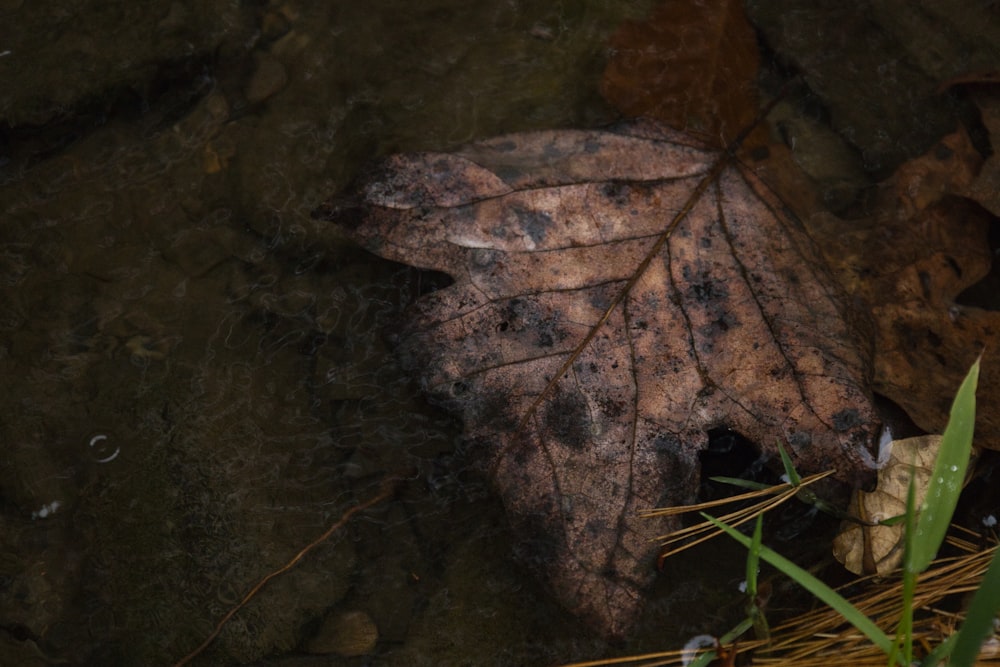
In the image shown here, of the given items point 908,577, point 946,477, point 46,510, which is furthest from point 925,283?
point 46,510

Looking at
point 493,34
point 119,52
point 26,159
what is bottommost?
point 26,159

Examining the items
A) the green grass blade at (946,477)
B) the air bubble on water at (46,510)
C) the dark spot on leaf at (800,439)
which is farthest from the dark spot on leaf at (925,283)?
the air bubble on water at (46,510)

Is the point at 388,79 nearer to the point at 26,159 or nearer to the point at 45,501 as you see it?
the point at 26,159

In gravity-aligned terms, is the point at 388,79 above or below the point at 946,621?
above

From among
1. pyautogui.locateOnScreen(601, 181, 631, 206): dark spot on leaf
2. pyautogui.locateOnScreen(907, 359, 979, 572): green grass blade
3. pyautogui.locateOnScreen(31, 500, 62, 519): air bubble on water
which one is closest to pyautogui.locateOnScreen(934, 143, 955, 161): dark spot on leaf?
pyautogui.locateOnScreen(601, 181, 631, 206): dark spot on leaf

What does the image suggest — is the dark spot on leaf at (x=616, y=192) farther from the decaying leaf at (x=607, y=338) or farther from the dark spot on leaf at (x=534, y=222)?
the dark spot on leaf at (x=534, y=222)

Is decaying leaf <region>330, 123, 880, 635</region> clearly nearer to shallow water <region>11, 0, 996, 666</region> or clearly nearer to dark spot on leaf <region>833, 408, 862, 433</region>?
dark spot on leaf <region>833, 408, 862, 433</region>

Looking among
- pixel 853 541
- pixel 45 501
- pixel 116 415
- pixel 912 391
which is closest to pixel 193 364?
pixel 116 415
